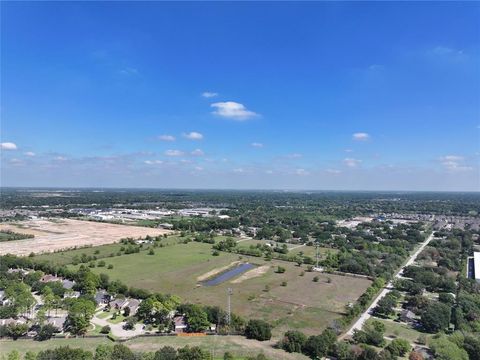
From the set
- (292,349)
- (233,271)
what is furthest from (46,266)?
(292,349)

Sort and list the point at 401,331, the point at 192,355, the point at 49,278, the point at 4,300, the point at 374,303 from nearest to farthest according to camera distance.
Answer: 1. the point at 192,355
2. the point at 401,331
3. the point at 4,300
4. the point at 374,303
5. the point at 49,278

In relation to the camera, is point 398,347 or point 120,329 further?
point 120,329

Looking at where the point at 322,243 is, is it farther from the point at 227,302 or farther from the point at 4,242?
the point at 4,242

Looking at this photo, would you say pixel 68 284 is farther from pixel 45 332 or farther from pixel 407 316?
pixel 407 316

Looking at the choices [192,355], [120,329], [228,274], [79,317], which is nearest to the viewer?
[192,355]

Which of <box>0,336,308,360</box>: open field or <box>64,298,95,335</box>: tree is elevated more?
<box>64,298,95,335</box>: tree

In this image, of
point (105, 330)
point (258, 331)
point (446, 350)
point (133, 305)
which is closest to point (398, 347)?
point (446, 350)

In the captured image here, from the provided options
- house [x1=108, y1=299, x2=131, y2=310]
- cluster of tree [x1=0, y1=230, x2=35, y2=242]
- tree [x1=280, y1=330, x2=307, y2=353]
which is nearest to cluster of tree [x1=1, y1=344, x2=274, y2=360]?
tree [x1=280, y1=330, x2=307, y2=353]

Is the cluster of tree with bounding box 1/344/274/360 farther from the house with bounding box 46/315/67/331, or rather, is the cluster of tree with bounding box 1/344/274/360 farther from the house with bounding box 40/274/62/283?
the house with bounding box 40/274/62/283
